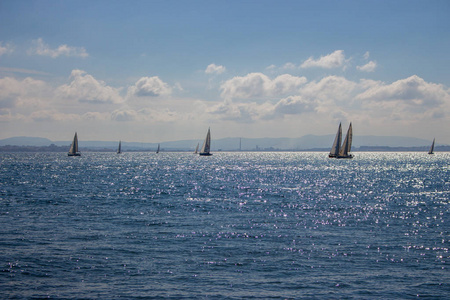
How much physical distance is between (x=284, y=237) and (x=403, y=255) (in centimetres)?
939

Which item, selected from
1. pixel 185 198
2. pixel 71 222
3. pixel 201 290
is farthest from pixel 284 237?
pixel 185 198

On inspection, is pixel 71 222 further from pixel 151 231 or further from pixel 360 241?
pixel 360 241

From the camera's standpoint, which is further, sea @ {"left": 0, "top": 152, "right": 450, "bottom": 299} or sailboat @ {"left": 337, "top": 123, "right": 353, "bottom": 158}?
sailboat @ {"left": 337, "top": 123, "right": 353, "bottom": 158}

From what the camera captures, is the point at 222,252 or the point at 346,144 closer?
the point at 222,252

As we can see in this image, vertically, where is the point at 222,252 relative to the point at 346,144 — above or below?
below

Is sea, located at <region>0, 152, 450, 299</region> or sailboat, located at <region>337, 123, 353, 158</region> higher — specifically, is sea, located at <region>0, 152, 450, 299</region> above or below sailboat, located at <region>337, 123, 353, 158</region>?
below

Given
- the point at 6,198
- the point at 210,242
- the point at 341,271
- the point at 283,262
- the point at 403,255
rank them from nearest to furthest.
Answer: the point at 341,271, the point at 283,262, the point at 403,255, the point at 210,242, the point at 6,198

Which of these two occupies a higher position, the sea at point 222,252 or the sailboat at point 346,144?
the sailboat at point 346,144

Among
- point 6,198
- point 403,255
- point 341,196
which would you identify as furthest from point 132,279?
point 341,196

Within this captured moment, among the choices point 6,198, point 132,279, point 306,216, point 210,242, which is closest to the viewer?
point 132,279

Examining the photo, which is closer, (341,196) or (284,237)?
(284,237)

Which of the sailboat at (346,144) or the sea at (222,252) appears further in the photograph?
the sailboat at (346,144)

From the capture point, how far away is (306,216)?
46312 millimetres

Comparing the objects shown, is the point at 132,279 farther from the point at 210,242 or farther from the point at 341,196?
the point at 341,196
